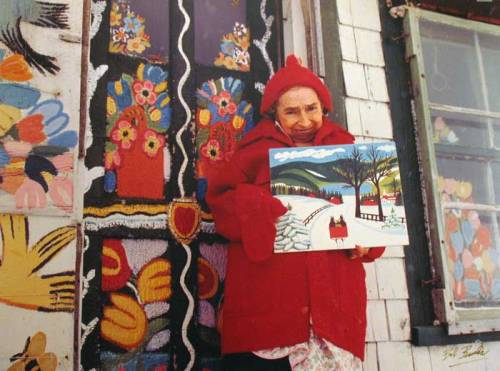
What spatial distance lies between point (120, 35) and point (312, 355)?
151cm

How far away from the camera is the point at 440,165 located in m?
2.44

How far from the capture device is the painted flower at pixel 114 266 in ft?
6.09

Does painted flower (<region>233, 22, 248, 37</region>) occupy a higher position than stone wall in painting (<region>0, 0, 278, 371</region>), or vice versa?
painted flower (<region>233, 22, 248, 37</region>)

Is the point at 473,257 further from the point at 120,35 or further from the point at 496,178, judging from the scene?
the point at 120,35

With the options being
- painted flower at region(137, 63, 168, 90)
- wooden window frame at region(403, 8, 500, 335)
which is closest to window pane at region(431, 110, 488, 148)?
wooden window frame at region(403, 8, 500, 335)

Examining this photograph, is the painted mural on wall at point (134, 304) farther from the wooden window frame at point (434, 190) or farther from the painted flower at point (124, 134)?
the wooden window frame at point (434, 190)

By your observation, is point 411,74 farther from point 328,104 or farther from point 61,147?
point 61,147

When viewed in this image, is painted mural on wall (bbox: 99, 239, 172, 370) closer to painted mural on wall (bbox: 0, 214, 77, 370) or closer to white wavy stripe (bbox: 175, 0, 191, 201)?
painted mural on wall (bbox: 0, 214, 77, 370)

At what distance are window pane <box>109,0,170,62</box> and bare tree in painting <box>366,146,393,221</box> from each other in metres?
1.03

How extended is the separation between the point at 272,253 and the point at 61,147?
858mm

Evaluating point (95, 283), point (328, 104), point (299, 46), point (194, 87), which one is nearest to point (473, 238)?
point (328, 104)

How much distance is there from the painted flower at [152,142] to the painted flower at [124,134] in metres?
0.05

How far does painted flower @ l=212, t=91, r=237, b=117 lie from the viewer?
221 cm

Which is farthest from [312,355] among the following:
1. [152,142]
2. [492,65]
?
[492,65]
